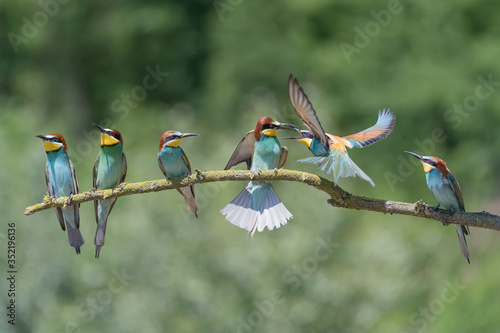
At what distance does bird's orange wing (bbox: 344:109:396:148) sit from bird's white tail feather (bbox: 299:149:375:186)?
0.27m

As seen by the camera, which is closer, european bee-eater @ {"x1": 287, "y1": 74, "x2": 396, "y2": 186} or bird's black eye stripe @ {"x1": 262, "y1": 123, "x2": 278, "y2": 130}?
european bee-eater @ {"x1": 287, "y1": 74, "x2": 396, "y2": 186}

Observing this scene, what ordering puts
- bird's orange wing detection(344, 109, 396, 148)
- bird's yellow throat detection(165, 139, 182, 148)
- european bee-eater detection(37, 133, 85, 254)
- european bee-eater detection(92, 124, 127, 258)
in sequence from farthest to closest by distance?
1. european bee-eater detection(37, 133, 85, 254)
2. european bee-eater detection(92, 124, 127, 258)
3. bird's yellow throat detection(165, 139, 182, 148)
4. bird's orange wing detection(344, 109, 396, 148)

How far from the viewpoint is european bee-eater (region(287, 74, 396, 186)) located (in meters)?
3.81

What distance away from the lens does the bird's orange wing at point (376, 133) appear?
14.5 feet

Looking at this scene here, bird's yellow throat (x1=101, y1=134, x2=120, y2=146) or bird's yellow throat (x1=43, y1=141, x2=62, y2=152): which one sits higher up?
bird's yellow throat (x1=101, y1=134, x2=120, y2=146)

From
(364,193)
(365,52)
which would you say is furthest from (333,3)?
(364,193)

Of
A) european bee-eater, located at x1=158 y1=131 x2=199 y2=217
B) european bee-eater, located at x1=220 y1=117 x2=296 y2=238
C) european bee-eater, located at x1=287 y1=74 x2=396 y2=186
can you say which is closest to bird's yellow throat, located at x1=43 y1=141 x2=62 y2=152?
european bee-eater, located at x1=158 y1=131 x2=199 y2=217

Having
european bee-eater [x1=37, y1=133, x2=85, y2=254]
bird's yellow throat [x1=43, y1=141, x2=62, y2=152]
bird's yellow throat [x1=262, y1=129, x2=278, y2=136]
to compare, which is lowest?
european bee-eater [x1=37, y1=133, x2=85, y2=254]

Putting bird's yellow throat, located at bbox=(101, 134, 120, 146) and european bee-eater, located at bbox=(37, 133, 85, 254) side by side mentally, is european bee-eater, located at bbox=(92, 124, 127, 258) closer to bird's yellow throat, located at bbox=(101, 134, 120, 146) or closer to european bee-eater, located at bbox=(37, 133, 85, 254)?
bird's yellow throat, located at bbox=(101, 134, 120, 146)

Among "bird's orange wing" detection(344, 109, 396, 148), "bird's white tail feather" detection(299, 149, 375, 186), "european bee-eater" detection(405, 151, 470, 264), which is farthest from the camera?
"european bee-eater" detection(405, 151, 470, 264)

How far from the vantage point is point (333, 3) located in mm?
22172

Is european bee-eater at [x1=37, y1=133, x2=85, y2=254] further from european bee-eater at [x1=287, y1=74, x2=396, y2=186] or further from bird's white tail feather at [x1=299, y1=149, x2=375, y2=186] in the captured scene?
bird's white tail feather at [x1=299, y1=149, x2=375, y2=186]

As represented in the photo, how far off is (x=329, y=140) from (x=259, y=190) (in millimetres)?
645

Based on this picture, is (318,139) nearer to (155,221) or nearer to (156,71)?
(155,221)
